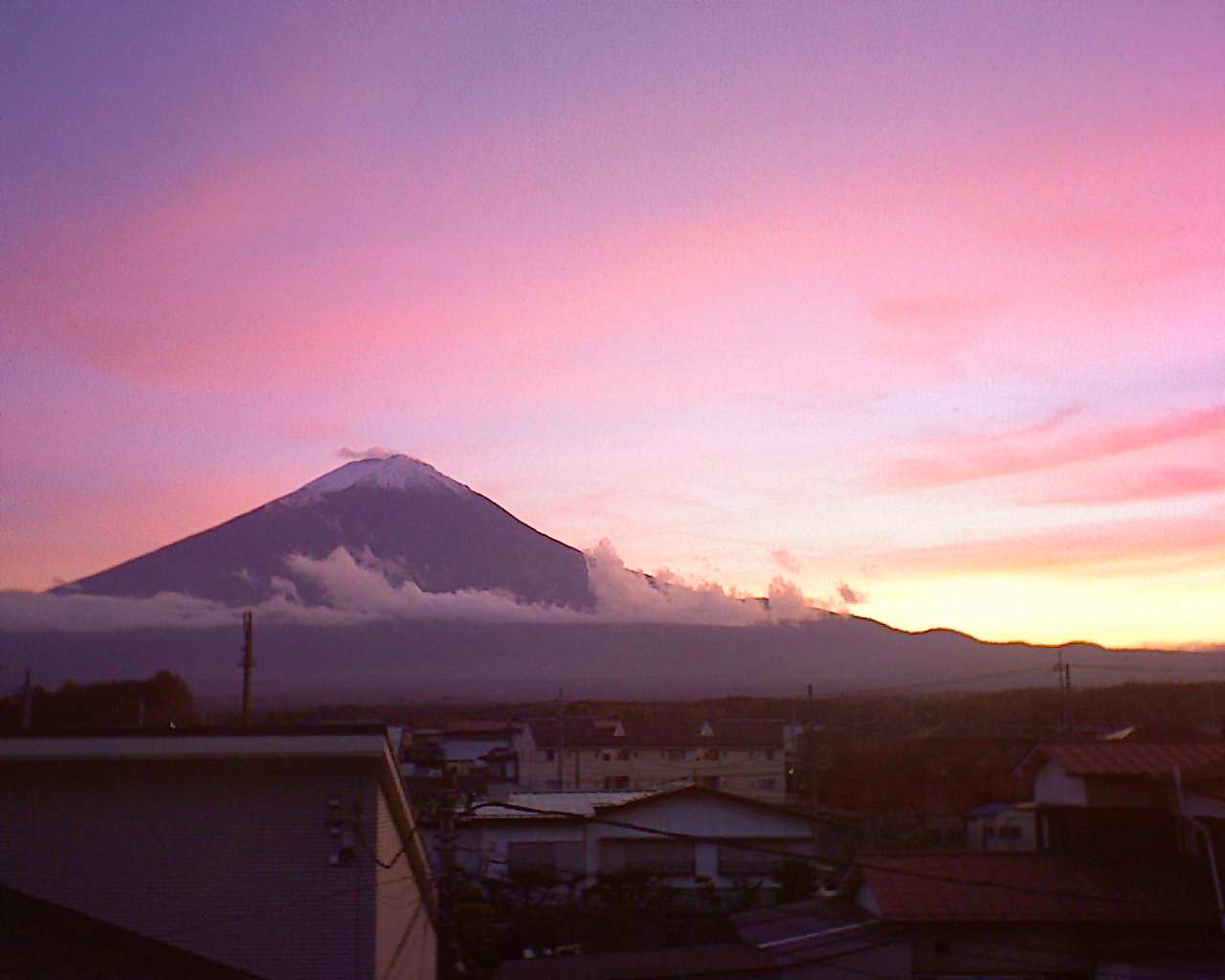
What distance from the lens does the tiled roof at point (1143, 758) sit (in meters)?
13.4

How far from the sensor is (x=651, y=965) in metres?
13.4

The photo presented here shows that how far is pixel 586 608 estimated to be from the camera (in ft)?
495

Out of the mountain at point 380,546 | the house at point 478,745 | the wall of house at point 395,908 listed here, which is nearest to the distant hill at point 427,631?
the mountain at point 380,546

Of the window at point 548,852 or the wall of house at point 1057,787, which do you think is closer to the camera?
the wall of house at point 1057,787

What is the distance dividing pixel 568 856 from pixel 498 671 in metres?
107

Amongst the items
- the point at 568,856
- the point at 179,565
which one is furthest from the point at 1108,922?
the point at 179,565

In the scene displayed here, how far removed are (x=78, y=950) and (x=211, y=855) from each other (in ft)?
3.58

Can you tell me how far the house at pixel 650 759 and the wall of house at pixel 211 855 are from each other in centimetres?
2937

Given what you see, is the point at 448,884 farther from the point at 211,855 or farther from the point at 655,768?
the point at 655,768

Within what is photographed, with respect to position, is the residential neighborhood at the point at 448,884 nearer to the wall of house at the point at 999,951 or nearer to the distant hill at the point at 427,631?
the wall of house at the point at 999,951

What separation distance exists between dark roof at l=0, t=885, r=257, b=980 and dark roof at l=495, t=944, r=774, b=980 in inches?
206

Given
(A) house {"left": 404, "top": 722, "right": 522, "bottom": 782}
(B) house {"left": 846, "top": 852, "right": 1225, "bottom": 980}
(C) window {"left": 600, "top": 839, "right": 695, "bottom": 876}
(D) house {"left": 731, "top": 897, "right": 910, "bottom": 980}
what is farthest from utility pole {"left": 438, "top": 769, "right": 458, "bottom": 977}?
(A) house {"left": 404, "top": 722, "right": 522, "bottom": 782}

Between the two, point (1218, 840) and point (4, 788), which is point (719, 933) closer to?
point (1218, 840)

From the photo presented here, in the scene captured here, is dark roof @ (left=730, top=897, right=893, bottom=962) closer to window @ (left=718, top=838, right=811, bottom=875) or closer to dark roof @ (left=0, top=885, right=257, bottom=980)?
dark roof @ (left=0, top=885, right=257, bottom=980)
